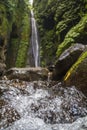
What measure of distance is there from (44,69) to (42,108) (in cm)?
517

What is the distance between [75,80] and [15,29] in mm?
10545

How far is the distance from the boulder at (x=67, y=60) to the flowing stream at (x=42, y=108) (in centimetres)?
176

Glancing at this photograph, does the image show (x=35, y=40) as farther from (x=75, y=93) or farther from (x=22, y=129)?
(x=22, y=129)

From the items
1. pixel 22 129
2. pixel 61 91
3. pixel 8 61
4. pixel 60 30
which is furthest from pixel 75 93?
pixel 8 61

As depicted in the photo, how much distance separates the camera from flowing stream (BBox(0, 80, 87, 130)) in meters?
5.23

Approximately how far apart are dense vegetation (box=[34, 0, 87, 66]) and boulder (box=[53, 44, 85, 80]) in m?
2.88

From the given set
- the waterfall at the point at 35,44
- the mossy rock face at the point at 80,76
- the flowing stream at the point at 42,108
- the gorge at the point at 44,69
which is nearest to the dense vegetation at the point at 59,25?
the gorge at the point at 44,69

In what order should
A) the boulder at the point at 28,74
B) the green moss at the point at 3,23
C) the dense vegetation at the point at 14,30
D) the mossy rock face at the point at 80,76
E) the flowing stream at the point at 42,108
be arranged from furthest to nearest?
the dense vegetation at the point at 14,30 < the green moss at the point at 3,23 < the boulder at the point at 28,74 < the mossy rock face at the point at 80,76 < the flowing stream at the point at 42,108

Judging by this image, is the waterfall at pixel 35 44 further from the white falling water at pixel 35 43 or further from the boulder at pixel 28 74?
the boulder at pixel 28 74

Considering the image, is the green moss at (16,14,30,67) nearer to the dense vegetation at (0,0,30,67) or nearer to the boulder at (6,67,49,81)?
the dense vegetation at (0,0,30,67)

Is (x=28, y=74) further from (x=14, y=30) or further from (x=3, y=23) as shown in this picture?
(x=14, y=30)

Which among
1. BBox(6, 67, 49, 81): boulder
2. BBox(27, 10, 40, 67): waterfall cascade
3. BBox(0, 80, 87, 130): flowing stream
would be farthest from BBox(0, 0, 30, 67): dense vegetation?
BBox(0, 80, 87, 130): flowing stream

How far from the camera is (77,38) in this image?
12336mm

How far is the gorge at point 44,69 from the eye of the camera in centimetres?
578
